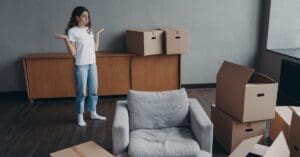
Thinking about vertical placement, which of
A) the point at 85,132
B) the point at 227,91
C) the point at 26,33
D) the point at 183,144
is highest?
the point at 26,33

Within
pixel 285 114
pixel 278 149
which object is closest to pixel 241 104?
pixel 285 114

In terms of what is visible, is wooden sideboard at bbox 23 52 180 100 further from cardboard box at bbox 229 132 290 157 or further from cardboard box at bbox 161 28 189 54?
cardboard box at bbox 229 132 290 157

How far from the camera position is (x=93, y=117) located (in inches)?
147

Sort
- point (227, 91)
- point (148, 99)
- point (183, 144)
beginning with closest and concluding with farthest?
point (183, 144)
point (148, 99)
point (227, 91)

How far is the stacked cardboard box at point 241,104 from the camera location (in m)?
2.62

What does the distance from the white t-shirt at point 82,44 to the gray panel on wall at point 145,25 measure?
128cm

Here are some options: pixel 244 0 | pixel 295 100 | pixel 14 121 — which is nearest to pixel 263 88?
pixel 295 100

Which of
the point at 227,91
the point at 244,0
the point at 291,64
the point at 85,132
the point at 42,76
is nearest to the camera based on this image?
the point at 227,91

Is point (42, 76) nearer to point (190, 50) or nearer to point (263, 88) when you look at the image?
point (190, 50)

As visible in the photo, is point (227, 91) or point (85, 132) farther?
point (85, 132)

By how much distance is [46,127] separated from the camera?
354 cm

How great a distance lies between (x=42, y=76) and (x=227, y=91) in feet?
9.17

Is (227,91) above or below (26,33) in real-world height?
below

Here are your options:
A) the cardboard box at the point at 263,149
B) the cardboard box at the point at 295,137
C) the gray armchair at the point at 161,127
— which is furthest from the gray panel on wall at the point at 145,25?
the cardboard box at the point at 295,137
